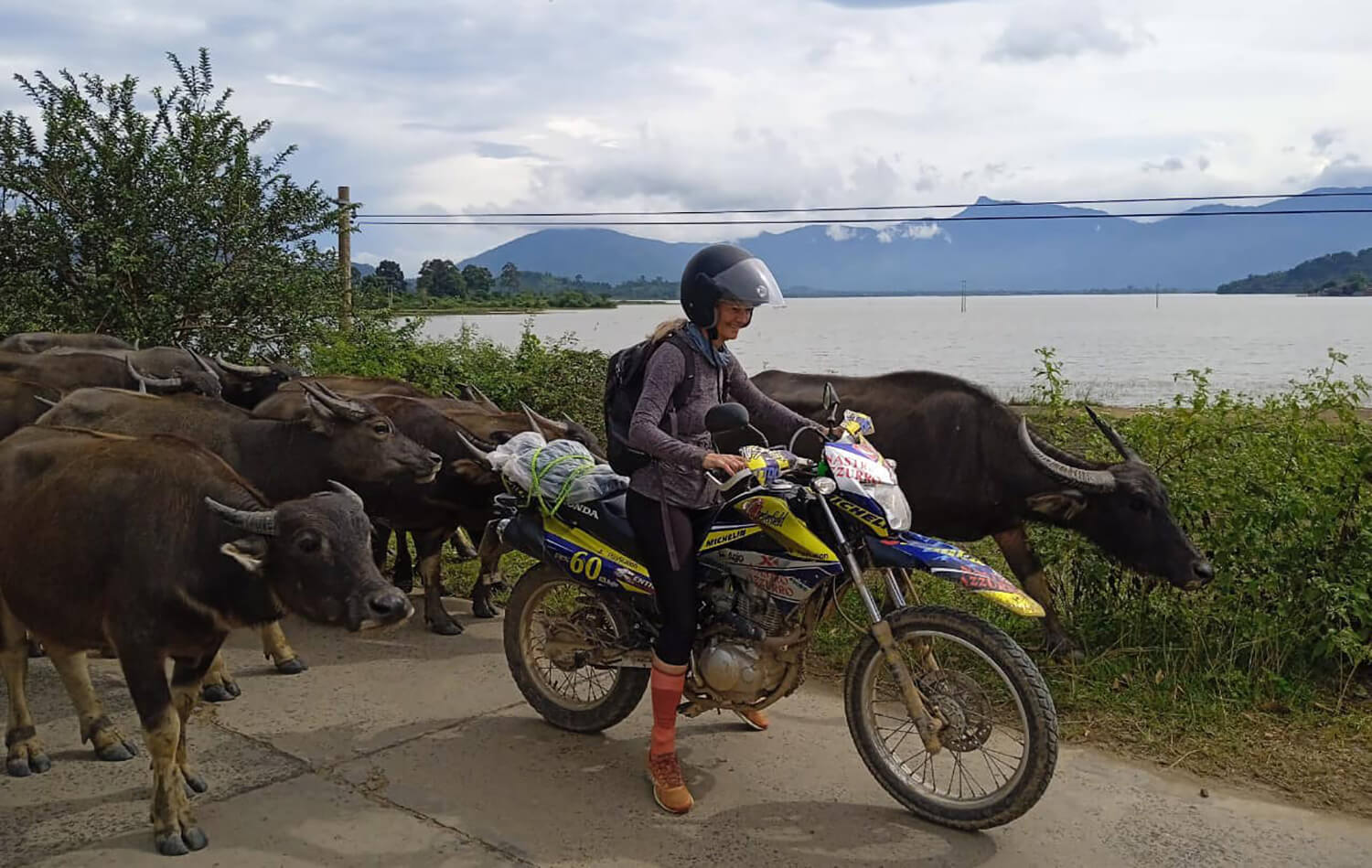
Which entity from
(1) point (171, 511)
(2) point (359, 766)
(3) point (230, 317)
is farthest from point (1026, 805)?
(3) point (230, 317)

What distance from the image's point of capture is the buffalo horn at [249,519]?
3.96 metres

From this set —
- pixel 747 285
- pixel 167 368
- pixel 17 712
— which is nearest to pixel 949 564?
pixel 747 285

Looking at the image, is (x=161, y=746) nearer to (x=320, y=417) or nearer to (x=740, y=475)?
(x=740, y=475)

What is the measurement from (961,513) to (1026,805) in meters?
2.91

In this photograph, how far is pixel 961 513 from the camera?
6488 mm

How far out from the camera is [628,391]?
14.2ft

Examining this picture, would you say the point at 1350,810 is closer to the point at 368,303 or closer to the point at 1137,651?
the point at 1137,651

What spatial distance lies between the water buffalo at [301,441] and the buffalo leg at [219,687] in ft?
2.51

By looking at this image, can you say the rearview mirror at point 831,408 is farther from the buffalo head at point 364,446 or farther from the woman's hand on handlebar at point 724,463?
the buffalo head at point 364,446

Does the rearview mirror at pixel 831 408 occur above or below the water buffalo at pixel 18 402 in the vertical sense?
above

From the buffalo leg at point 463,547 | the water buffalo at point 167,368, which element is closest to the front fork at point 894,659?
the buffalo leg at point 463,547

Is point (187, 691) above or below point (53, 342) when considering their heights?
below

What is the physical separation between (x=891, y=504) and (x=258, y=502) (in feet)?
8.09

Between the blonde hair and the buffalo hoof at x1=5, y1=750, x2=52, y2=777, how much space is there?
313 cm
